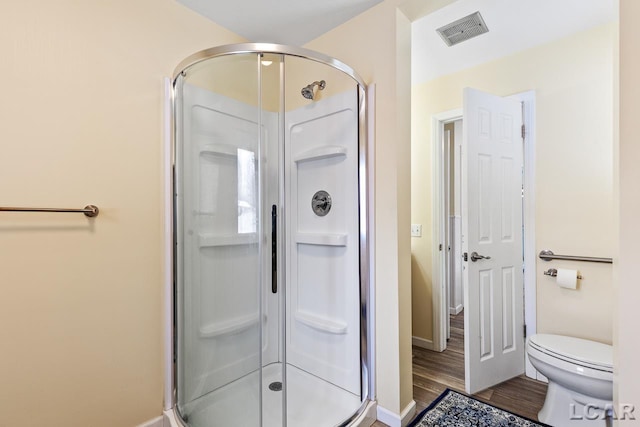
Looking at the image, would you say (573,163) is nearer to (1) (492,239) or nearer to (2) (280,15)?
(1) (492,239)

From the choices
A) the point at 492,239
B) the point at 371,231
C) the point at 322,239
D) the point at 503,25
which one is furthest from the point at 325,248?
the point at 503,25

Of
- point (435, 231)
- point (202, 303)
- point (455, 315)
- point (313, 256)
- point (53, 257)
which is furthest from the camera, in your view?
point (455, 315)

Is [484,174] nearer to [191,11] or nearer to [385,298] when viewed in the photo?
[385,298]

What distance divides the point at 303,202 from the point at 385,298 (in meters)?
0.75

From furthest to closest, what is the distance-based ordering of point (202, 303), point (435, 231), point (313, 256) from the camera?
point (435, 231) → point (313, 256) → point (202, 303)

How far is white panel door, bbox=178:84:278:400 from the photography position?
5.13 ft

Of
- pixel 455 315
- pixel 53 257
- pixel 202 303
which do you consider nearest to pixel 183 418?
pixel 202 303

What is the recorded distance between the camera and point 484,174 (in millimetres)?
2160

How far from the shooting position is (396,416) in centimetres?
167

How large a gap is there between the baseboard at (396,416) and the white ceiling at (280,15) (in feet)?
7.88

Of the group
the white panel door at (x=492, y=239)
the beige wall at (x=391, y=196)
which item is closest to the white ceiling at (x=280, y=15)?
the beige wall at (x=391, y=196)

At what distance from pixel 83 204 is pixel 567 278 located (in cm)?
293

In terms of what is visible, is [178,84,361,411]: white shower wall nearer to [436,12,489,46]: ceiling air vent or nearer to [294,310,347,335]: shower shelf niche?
[294,310,347,335]: shower shelf niche

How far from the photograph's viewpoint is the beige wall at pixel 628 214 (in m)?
1.03
